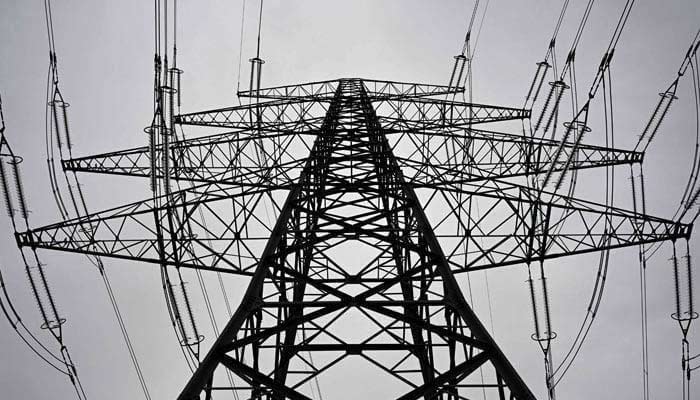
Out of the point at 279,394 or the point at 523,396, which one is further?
the point at 279,394

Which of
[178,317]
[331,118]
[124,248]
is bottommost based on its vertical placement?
[178,317]

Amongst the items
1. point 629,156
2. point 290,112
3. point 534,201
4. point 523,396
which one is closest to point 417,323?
point 523,396

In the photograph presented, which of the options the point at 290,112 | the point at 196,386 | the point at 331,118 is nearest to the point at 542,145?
the point at 331,118

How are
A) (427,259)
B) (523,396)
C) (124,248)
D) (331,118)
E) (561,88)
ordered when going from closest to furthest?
(523,396)
(427,259)
(124,248)
(561,88)
(331,118)

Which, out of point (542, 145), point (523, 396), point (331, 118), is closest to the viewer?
point (523, 396)

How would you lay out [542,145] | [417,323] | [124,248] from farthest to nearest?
[542,145] → [124,248] → [417,323]

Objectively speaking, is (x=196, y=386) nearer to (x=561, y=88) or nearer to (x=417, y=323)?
(x=417, y=323)

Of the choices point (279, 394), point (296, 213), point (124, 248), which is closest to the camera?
point (279, 394)

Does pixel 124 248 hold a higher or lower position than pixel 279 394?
higher

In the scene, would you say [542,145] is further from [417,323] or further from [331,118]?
[417,323]

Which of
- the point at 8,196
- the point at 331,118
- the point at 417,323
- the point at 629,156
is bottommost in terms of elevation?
the point at 417,323
